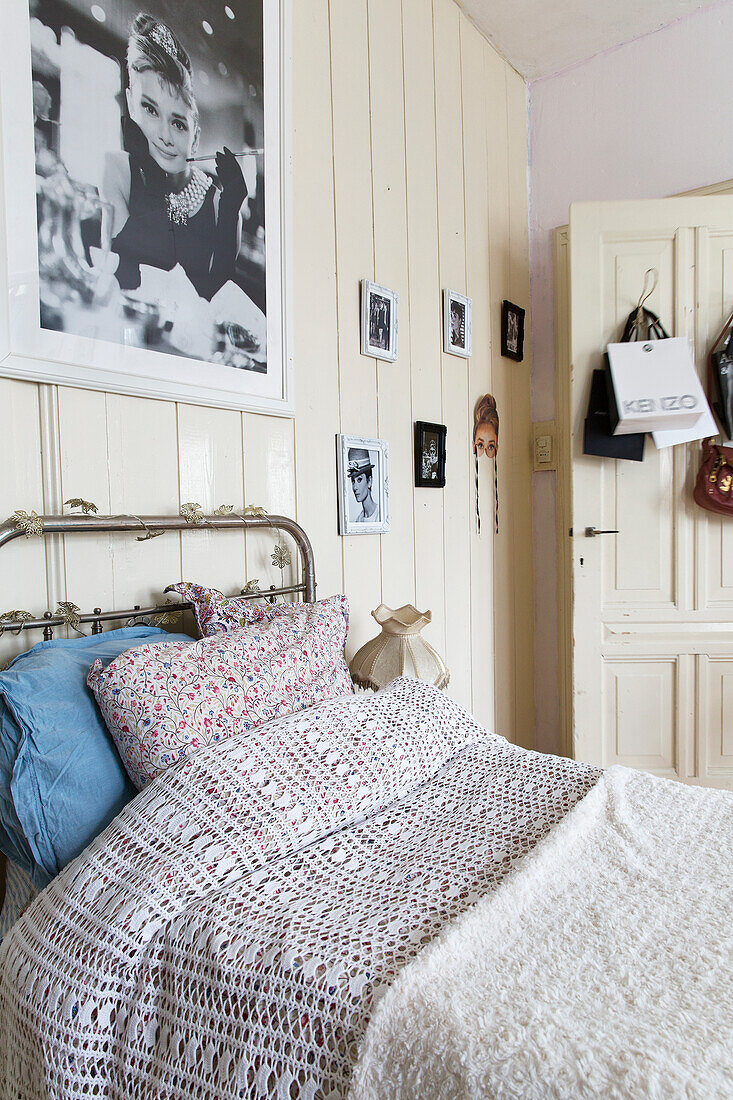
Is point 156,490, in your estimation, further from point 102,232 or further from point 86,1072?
point 86,1072

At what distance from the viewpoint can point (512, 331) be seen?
112 inches

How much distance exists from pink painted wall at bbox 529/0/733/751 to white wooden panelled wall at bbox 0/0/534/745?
0.30ft

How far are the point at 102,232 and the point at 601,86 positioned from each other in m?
2.48

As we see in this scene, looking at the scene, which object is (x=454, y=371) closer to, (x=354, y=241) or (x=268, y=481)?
(x=354, y=241)

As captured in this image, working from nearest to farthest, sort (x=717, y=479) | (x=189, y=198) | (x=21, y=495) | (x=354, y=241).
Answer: (x=21, y=495) → (x=189, y=198) → (x=354, y=241) → (x=717, y=479)

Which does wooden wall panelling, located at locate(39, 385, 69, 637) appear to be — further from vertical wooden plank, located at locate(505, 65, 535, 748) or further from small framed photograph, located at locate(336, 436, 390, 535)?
vertical wooden plank, located at locate(505, 65, 535, 748)

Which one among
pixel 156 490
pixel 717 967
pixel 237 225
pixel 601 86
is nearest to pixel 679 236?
pixel 601 86

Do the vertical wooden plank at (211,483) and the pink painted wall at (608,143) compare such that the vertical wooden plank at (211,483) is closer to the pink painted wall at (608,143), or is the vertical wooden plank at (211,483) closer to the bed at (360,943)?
the bed at (360,943)

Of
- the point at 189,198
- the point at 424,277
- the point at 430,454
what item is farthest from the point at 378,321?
the point at 189,198

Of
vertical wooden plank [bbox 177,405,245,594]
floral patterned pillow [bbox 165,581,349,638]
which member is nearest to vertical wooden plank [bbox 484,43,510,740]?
vertical wooden plank [bbox 177,405,245,594]

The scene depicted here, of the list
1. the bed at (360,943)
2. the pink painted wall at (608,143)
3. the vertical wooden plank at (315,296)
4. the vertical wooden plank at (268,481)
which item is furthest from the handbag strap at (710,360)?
the bed at (360,943)

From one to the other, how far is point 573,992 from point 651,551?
2.09 m

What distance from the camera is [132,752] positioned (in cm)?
100

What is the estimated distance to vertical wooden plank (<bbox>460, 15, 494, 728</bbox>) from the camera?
2562 millimetres
